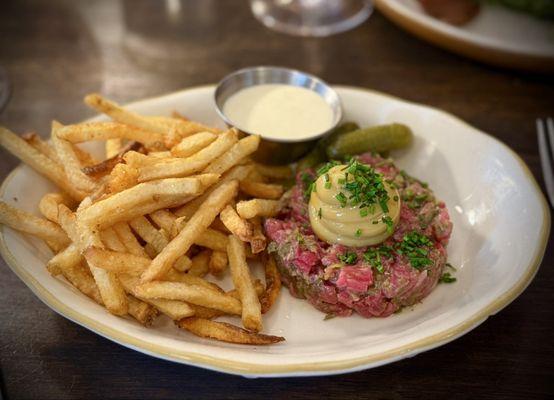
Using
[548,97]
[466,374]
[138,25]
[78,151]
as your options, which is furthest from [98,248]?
[548,97]

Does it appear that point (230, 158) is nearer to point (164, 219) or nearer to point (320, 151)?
point (164, 219)

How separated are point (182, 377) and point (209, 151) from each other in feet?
3.05

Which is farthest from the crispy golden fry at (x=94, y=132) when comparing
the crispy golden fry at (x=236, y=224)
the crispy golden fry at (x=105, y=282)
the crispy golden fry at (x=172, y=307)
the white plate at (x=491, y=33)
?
the white plate at (x=491, y=33)

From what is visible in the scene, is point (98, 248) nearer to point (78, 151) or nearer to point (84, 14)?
point (78, 151)

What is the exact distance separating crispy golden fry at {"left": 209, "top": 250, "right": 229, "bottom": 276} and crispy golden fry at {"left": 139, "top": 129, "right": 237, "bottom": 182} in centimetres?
37

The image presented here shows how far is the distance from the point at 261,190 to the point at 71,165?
2.81 ft

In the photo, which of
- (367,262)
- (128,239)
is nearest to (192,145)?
(128,239)

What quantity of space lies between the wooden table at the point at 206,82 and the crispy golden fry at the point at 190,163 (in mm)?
728

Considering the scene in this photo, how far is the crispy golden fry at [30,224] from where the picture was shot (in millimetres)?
2359

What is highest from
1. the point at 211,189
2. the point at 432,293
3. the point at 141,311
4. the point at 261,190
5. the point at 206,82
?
the point at 211,189

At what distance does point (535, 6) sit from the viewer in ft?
14.3

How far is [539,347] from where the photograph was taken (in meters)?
2.49

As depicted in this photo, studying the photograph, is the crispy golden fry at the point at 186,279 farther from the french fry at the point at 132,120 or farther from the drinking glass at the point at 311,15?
the drinking glass at the point at 311,15

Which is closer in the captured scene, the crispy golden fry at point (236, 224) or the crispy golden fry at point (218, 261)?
the crispy golden fry at point (236, 224)
